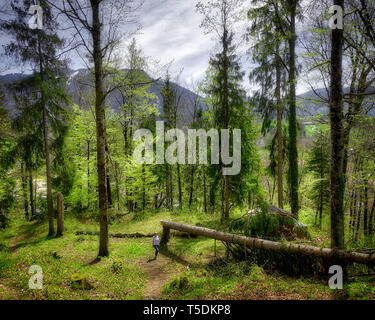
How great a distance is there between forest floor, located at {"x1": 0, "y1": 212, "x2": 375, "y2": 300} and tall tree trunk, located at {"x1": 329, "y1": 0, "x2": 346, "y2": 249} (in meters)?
1.78

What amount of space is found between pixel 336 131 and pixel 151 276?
25.8 ft

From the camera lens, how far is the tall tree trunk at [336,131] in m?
4.89

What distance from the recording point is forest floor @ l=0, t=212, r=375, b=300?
523cm

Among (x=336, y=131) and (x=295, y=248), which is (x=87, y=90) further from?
(x=295, y=248)

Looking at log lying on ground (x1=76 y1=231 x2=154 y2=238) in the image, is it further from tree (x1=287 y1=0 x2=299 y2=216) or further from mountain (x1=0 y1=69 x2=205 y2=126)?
tree (x1=287 y1=0 x2=299 y2=216)

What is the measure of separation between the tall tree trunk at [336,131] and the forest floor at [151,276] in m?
1.78

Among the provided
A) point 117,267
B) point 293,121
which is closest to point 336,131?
point 293,121

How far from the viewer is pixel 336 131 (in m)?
4.96

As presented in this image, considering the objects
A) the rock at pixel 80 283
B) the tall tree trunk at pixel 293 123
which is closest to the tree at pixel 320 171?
the tall tree trunk at pixel 293 123

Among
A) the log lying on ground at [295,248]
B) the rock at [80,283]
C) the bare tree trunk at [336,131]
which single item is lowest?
the rock at [80,283]

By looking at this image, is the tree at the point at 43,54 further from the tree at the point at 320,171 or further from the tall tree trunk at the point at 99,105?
the tree at the point at 320,171

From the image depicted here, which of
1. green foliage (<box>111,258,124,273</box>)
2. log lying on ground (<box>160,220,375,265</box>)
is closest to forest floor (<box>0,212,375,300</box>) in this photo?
green foliage (<box>111,258,124,273</box>)
